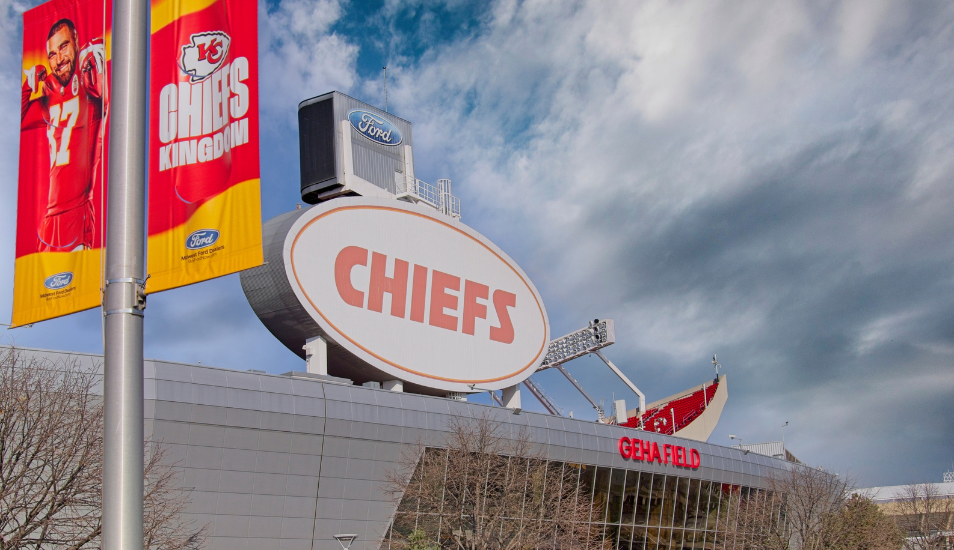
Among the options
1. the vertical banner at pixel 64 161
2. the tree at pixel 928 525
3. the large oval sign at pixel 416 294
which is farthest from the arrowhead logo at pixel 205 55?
the tree at pixel 928 525

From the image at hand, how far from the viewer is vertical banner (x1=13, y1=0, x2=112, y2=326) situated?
11898 millimetres

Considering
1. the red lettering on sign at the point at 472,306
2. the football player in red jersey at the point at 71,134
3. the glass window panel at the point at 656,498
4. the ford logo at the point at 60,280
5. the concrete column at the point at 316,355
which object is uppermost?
the football player in red jersey at the point at 71,134

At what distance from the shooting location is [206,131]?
1157cm

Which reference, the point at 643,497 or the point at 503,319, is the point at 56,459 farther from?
the point at 643,497

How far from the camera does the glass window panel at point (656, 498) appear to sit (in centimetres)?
4872

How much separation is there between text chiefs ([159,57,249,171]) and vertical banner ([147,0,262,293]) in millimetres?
13

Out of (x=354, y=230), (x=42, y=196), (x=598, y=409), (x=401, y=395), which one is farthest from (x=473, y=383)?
(x=42, y=196)

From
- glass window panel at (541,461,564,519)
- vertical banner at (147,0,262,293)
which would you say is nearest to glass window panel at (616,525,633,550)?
glass window panel at (541,461,564,519)

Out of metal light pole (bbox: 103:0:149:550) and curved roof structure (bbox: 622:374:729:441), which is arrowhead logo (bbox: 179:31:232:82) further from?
curved roof structure (bbox: 622:374:729:441)

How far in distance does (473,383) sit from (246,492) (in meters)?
12.6

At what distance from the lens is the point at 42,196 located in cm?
1324

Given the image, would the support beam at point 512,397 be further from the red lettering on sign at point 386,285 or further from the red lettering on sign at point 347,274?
the red lettering on sign at point 347,274

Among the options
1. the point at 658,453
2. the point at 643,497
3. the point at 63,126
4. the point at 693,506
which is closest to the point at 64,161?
the point at 63,126

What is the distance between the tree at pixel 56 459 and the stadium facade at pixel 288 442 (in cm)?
129
